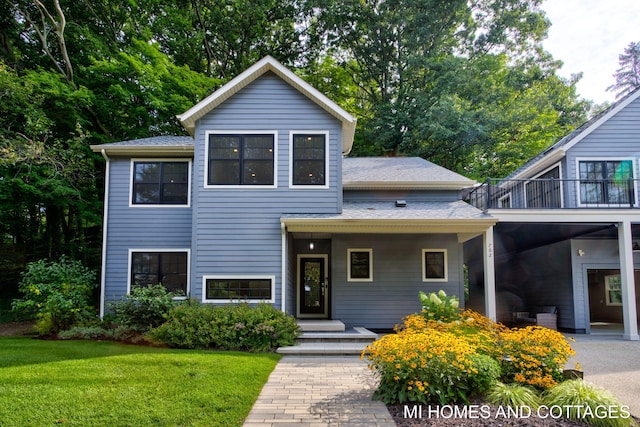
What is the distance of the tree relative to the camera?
38094 mm

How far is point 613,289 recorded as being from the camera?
1698cm

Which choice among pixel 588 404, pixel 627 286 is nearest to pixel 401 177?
pixel 627 286

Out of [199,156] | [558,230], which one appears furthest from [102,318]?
[558,230]

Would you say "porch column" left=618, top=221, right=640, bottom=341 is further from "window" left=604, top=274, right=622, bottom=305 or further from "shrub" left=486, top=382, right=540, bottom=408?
"shrub" left=486, top=382, right=540, bottom=408

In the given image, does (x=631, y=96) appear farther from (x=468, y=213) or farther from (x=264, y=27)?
(x=264, y=27)

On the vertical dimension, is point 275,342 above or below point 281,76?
below

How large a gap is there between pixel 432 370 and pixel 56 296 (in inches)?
386

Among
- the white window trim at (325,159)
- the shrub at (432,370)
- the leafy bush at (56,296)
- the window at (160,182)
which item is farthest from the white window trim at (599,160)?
the leafy bush at (56,296)

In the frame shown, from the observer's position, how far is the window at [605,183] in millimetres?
13773

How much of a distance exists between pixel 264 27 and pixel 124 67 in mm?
8812

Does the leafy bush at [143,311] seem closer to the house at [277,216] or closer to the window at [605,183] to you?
the house at [277,216]

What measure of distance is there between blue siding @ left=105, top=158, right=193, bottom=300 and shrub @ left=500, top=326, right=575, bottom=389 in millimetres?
9120

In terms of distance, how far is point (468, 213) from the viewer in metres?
11.9

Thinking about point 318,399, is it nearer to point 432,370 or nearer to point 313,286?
point 432,370
